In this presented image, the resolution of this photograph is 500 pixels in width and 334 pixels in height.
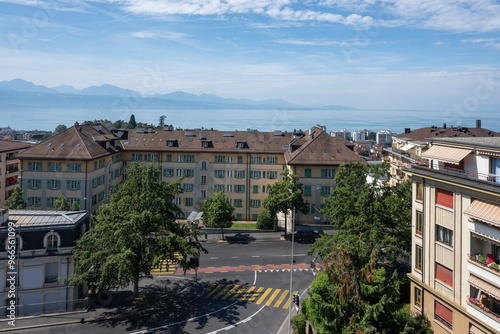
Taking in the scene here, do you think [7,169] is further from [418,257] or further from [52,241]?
[418,257]

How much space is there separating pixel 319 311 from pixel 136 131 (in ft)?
215

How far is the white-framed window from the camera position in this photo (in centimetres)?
3038

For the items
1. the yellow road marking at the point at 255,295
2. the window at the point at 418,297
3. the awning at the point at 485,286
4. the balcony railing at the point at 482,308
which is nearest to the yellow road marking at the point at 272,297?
the yellow road marking at the point at 255,295

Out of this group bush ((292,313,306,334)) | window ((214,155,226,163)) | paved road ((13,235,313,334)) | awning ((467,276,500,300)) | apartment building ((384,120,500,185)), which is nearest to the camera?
awning ((467,276,500,300))

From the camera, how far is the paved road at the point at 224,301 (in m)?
28.4

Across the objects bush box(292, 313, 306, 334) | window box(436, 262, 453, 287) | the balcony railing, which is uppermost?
window box(436, 262, 453, 287)

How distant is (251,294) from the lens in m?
35.2

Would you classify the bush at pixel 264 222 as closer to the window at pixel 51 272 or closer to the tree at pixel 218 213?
the tree at pixel 218 213

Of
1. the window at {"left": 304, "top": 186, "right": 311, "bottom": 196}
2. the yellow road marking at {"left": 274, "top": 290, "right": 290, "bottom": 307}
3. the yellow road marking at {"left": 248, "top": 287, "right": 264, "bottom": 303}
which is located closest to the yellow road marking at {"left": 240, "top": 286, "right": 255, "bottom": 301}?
the yellow road marking at {"left": 248, "top": 287, "right": 264, "bottom": 303}

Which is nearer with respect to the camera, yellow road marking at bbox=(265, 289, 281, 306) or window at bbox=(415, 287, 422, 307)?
window at bbox=(415, 287, 422, 307)

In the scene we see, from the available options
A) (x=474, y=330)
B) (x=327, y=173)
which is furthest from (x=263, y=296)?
(x=327, y=173)

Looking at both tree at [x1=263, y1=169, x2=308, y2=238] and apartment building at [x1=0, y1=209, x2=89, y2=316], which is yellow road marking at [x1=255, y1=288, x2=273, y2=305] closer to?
apartment building at [x1=0, y1=209, x2=89, y2=316]

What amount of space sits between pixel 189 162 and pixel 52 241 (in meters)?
38.7

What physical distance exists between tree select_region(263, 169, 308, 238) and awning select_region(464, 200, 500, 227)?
30697 mm
